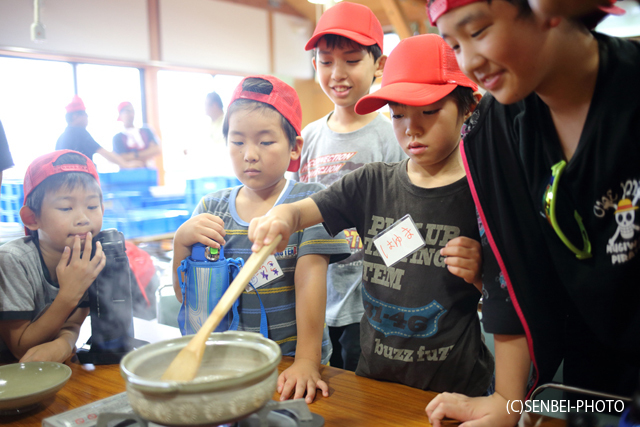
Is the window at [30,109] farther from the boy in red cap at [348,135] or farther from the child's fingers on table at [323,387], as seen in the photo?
the child's fingers on table at [323,387]

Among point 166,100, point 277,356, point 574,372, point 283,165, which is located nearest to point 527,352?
point 574,372

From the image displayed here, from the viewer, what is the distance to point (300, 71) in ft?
29.7

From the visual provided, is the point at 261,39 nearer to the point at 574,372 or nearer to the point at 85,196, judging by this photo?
the point at 85,196

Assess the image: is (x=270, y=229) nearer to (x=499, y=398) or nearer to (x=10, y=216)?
(x=499, y=398)

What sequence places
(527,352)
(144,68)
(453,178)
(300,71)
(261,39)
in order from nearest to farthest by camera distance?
(527,352) → (453,178) → (144,68) → (261,39) → (300,71)

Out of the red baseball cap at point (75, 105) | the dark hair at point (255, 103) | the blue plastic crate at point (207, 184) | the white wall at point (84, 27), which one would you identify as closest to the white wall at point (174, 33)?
the white wall at point (84, 27)

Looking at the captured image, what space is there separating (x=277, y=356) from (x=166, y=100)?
706 cm

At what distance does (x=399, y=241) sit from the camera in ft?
3.40

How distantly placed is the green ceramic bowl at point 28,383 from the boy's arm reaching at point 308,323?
43 cm

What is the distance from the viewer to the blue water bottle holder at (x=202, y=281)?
1.08 m

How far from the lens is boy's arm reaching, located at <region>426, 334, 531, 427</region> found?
779 millimetres

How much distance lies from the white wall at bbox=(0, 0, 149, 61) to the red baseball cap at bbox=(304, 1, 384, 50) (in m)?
5.00

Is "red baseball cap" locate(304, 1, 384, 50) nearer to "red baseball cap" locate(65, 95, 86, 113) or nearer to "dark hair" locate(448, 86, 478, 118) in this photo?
"dark hair" locate(448, 86, 478, 118)

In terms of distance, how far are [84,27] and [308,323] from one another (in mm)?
6245
